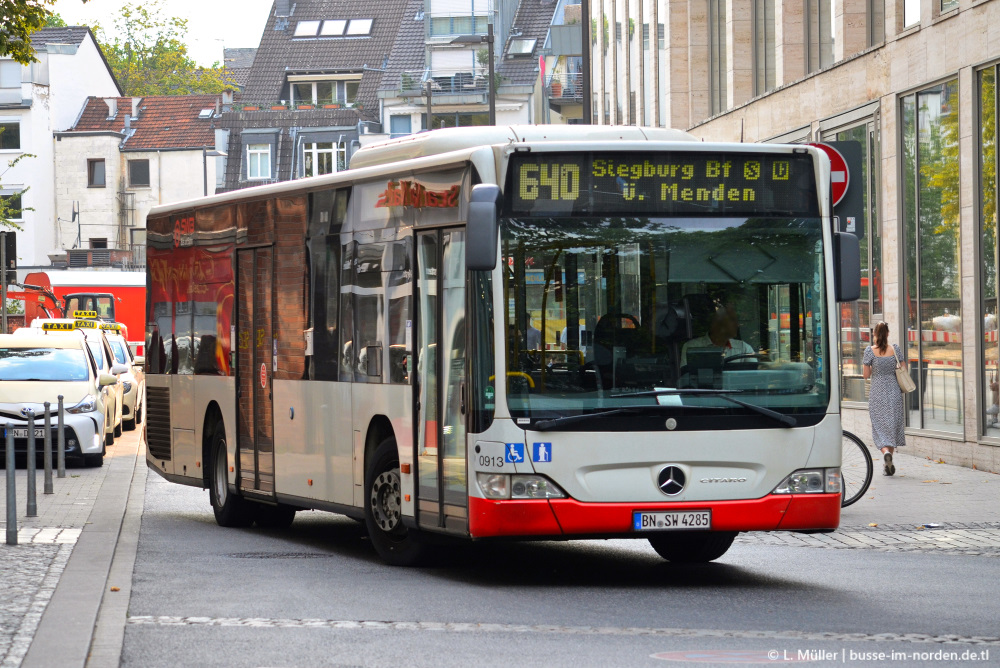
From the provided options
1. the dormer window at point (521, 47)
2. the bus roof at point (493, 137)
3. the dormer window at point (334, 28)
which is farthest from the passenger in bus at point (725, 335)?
the dormer window at point (334, 28)

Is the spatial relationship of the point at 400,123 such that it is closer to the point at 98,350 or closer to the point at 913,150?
the point at 98,350

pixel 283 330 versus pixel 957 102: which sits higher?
pixel 957 102

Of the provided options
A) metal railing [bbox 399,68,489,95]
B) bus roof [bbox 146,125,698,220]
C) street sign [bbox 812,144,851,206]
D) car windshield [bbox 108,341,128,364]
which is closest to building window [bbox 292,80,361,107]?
metal railing [bbox 399,68,489,95]

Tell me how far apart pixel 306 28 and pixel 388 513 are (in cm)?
7687

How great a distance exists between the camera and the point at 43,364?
25.0 metres

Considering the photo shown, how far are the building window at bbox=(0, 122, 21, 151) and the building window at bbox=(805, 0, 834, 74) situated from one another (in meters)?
57.8

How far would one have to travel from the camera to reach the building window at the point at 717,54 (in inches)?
1286

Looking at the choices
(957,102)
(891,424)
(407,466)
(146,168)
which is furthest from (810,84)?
(146,168)

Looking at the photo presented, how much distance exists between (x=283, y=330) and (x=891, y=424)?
8532 millimetres

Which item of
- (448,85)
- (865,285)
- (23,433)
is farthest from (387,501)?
(448,85)

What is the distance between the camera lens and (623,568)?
39.5 ft

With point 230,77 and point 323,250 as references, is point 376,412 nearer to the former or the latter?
point 323,250

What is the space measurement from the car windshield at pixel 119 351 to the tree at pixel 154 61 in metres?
62.5

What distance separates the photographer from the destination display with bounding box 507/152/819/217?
1051 centimetres
